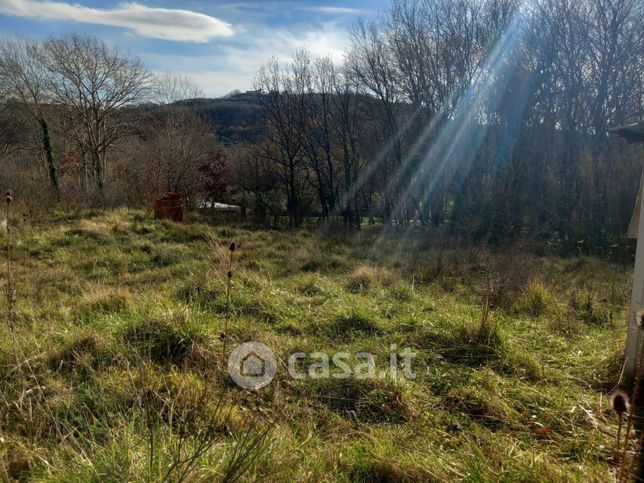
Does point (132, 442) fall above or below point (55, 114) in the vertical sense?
below

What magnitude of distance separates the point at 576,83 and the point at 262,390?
540 inches

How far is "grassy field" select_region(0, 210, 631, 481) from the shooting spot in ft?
6.35

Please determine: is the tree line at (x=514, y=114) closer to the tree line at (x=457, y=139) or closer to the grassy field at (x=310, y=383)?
the tree line at (x=457, y=139)

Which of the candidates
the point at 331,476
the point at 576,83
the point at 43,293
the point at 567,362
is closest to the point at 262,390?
the point at 331,476

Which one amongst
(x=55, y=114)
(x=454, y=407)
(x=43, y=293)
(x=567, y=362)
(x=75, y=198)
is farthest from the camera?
(x=55, y=114)

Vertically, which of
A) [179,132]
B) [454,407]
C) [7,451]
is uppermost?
[179,132]

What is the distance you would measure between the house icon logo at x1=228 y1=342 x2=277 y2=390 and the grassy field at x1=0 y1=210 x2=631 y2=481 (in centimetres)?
8

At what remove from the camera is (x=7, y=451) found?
6.24ft

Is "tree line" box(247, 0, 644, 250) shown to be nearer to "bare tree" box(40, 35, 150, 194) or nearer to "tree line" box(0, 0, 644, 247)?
"tree line" box(0, 0, 644, 247)

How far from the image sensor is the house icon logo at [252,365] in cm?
292

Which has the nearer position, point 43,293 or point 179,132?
point 43,293

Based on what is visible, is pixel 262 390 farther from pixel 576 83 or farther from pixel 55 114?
pixel 55 114

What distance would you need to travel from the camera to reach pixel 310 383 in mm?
2986

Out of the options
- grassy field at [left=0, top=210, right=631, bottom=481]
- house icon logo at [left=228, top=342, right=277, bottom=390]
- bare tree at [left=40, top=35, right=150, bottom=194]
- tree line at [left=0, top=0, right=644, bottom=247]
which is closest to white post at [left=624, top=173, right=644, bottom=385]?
grassy field at [left=0, top=210, right=631, bottom=481]
